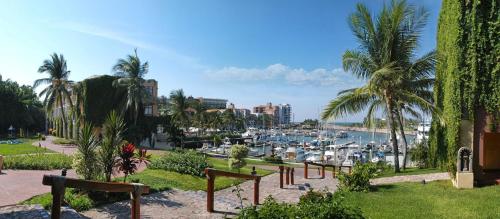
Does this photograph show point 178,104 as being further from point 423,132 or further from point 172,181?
point 172,181

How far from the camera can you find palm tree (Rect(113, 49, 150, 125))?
132ft

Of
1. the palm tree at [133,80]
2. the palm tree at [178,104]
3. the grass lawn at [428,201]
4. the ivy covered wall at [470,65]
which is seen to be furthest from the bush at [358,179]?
the palm tree at [178,104]

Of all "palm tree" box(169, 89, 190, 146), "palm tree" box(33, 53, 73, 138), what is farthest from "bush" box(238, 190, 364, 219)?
"palm tree" box(169, 89, 190, 146)

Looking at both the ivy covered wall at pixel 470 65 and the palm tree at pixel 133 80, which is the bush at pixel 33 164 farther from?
the palm tree at pixel 133 80

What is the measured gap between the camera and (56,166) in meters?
→ 18.0

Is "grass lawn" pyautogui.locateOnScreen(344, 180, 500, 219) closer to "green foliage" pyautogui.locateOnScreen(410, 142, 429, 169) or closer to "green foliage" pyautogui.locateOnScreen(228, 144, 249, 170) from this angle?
"green foliage" pyautogui.locateOnScreen(228, 144, 249, 170)

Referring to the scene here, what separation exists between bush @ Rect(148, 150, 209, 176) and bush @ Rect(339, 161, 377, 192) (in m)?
5.99

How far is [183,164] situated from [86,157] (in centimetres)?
590

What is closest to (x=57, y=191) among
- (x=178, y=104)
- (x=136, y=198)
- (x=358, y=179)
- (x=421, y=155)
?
(x=136, y=198)

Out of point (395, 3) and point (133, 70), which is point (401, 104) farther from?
point (133, 70)

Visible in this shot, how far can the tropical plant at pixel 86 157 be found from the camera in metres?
11.1

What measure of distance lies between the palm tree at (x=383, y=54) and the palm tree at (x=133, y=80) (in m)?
26.5

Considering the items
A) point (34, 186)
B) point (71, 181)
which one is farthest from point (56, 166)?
point (71, 181)

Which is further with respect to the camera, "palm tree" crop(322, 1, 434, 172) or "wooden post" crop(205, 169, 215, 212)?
"palm tree" crop(322, 1, 434, 172)
